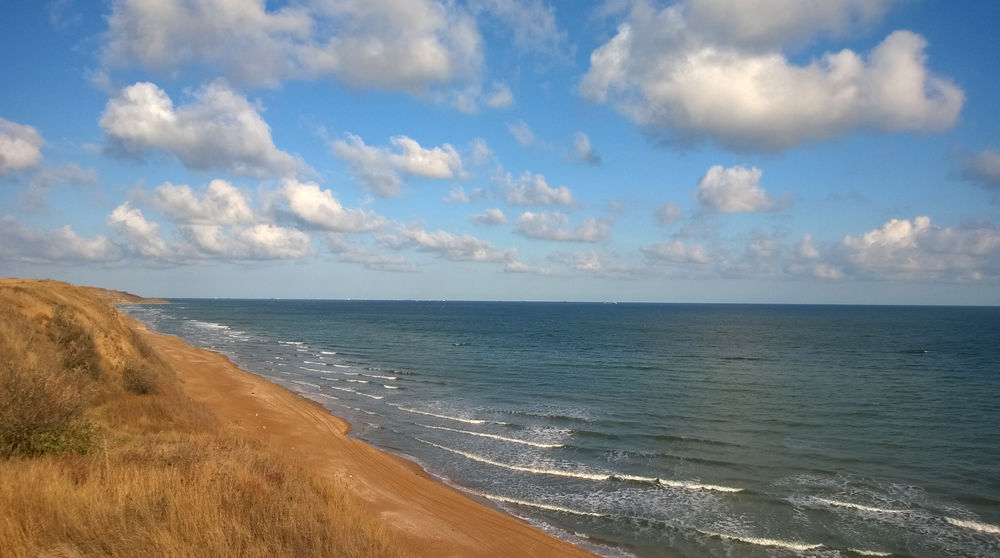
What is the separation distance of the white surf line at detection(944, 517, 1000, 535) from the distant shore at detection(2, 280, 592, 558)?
10217 millimetres

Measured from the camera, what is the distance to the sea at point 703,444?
Answer: 14648 millimetres

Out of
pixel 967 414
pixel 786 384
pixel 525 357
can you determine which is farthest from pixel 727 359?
pixel 967 414

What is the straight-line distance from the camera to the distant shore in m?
13.1

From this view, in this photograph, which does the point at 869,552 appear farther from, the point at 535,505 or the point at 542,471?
the point at 542,471

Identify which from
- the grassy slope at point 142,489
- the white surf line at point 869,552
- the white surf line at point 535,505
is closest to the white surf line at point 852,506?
the white surf line at point 869,552

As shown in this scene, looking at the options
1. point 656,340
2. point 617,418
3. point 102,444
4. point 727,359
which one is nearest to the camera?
point 102,444

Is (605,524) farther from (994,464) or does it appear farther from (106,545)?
(994,464)

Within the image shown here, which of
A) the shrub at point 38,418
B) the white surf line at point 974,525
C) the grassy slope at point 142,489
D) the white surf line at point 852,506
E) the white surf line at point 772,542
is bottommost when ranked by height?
the white surf line at point 772,542

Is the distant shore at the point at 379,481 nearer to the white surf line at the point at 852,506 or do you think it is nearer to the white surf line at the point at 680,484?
the white surf line at the point at 680,484

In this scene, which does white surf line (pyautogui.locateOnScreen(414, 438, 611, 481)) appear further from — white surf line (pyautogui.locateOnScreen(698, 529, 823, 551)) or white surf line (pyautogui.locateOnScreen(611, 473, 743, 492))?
white surf line (pyautogui.locateOnScreen(698, 529, 823, 551))

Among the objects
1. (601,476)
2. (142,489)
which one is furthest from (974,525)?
(142,489)

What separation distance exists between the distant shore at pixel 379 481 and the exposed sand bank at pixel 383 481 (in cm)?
2

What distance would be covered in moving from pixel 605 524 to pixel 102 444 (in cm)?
1190

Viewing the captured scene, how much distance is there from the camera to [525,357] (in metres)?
54.2
